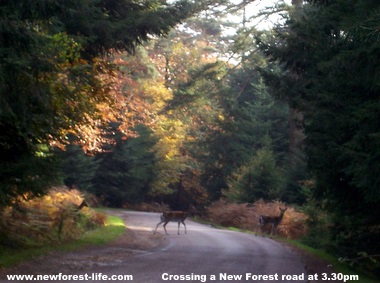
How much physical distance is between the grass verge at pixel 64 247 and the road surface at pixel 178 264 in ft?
1.57

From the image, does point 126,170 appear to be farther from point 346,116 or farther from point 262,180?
point 346,116

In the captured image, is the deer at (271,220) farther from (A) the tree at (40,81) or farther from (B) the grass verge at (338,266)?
(A) the tree at (40,81)

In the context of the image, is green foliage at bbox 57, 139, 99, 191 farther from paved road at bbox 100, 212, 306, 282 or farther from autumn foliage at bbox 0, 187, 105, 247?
paved road at bbox 100, 212, 306, 282

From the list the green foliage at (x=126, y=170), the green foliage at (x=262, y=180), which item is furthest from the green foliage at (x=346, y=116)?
the green foliage at (x=126, y=170)

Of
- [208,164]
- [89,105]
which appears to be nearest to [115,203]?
[208,164]

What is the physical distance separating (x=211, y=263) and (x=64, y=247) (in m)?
4.51

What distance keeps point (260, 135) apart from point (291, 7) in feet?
57.3

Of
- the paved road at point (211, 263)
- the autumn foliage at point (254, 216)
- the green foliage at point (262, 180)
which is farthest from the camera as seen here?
the green foliage at point (262, 180)

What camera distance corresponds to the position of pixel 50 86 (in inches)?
582

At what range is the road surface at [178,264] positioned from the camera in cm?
1327

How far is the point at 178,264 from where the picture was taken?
1541 centimetres

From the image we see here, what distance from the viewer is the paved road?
13.6m

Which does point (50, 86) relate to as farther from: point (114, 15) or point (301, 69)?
point (301, 69)

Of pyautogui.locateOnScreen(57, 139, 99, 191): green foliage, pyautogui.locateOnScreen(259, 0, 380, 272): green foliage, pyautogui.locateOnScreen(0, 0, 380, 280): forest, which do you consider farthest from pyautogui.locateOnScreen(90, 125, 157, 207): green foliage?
pyautogui.locateOnScreen(259, 0, 380, 272): green foliage
